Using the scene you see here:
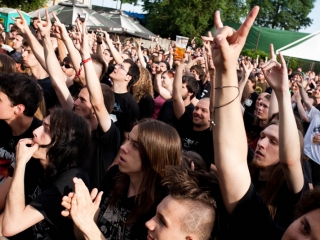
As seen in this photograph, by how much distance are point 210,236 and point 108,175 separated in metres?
1.15

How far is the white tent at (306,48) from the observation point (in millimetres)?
13539

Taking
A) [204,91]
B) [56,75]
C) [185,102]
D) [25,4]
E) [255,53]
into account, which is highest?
[56,75]

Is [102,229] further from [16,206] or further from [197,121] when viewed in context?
[197,121]

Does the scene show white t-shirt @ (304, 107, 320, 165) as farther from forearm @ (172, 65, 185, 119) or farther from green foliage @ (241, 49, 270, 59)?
green foliage @ (241, 49, 270, 59)

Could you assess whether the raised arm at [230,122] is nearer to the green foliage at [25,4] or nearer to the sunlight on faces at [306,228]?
the sunlight on faces at [306,228]

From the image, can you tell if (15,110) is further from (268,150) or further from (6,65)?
(268,150)

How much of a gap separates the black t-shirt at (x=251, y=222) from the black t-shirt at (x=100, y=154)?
5.51 ft

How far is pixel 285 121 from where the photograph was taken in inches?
90.9

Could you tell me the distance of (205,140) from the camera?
4328mm

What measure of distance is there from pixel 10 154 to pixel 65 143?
28.8 inches

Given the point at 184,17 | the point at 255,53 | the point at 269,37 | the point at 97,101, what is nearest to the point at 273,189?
the point at 97,101

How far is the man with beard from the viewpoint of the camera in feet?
14.0

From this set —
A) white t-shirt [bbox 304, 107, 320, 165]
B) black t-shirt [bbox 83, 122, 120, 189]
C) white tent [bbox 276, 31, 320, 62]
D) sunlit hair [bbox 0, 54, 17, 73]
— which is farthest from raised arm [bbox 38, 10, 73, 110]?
white tent [bbox 276, 31, 320, 62]

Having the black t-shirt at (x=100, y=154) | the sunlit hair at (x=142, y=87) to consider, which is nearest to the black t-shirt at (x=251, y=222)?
the black t-shirt at (x=100, y=154)
